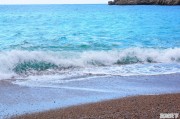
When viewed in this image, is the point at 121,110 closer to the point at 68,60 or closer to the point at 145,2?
the point at 68,60

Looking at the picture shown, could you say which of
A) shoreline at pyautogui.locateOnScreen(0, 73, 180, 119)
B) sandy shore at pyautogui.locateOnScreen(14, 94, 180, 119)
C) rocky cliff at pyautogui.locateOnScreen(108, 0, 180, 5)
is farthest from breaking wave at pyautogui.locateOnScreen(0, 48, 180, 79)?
rocky cliff at pyautogui.locateOnScreen(108, 0, 180, 5)

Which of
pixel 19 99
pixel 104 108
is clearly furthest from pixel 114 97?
pixel 19 99

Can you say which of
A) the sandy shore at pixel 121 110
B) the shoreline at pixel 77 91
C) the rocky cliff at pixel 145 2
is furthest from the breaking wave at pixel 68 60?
the rocky cliff at pixel 145 2

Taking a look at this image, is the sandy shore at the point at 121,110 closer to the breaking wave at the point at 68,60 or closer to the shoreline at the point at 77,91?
the shoreline at the point at 77,91

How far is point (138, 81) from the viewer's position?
11289 millimetres

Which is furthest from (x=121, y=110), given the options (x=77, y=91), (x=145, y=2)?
(x=145, y=2)

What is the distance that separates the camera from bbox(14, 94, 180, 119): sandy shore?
272 inches

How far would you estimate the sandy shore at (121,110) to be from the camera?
272 inches

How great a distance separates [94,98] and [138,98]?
3.37 ft

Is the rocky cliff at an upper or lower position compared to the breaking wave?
lower

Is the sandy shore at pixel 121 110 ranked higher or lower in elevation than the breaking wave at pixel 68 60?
higher

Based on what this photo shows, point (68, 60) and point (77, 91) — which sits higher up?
point (77, 91)

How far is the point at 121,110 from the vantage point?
24.0 feet

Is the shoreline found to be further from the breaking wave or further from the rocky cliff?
the rocky cliff
